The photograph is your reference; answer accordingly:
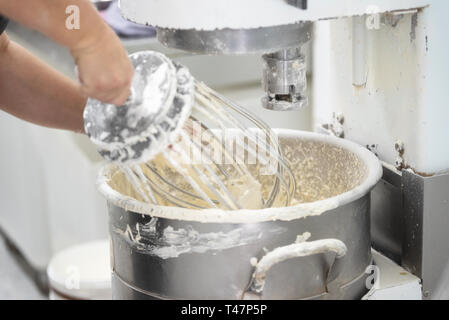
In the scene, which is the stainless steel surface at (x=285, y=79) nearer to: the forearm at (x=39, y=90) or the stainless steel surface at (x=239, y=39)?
the stainless steel surface at (x=239, y=39)

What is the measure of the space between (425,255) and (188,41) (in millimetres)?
412

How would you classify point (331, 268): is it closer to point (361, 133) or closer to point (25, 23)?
point (361, 133)

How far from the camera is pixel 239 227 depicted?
0.73 metres

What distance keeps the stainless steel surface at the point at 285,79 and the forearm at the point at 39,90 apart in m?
0.26

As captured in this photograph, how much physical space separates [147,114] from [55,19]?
0.43 ft

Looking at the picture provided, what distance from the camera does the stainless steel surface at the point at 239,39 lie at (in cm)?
74

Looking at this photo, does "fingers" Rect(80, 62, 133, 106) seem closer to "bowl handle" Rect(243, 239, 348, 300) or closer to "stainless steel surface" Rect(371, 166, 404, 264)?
"bowl handle" Rect(243, 239, 348, 300)

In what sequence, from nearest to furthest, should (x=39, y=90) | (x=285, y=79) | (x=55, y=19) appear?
(x=55, y=19) → (x=285, y=79) → (x=39, y=90)

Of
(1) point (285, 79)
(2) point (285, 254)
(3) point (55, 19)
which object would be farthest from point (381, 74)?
(3) point (55, 19)

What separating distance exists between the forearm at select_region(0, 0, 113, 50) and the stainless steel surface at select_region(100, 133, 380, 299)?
0.20m

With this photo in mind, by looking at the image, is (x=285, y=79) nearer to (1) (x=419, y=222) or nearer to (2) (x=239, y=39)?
(2) (x=239, y=39)

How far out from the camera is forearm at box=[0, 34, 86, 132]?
3.03ft

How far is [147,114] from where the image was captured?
70 centimetres
